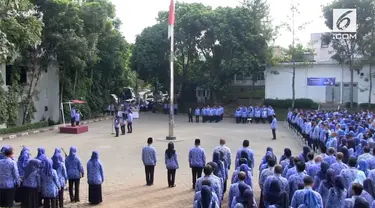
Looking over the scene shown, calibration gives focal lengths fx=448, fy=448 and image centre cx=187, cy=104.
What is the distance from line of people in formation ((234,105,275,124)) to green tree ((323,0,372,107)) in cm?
863

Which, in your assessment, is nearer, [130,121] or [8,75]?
[130,121]

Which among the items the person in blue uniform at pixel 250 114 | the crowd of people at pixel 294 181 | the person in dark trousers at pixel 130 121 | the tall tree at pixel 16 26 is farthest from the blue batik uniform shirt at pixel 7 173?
the person in blue uniform at pixel 250 114

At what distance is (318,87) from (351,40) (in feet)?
16.4

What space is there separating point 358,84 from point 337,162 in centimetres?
3110

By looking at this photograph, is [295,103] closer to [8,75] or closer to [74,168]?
[8,75]

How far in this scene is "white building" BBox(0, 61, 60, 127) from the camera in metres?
31.8

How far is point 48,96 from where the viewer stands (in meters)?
33.3

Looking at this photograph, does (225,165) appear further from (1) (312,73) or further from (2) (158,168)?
(1) (312,73)

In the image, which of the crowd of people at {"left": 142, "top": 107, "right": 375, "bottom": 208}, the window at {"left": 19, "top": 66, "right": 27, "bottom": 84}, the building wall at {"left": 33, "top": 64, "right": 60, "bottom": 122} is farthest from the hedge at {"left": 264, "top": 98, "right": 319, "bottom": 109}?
the crowd of people at {"left": 142, "top": 107, "right": 375, "bottom": 208}

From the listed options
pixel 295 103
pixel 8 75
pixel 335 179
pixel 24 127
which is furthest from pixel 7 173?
pixel 295 103

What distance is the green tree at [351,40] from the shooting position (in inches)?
1387

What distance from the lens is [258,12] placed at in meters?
38.8

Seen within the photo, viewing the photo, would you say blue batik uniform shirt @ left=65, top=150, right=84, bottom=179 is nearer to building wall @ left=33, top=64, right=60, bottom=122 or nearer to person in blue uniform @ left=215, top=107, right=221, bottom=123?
building wall @ left=33, top=64, right=60, bottom=122

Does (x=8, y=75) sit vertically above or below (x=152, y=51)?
below
